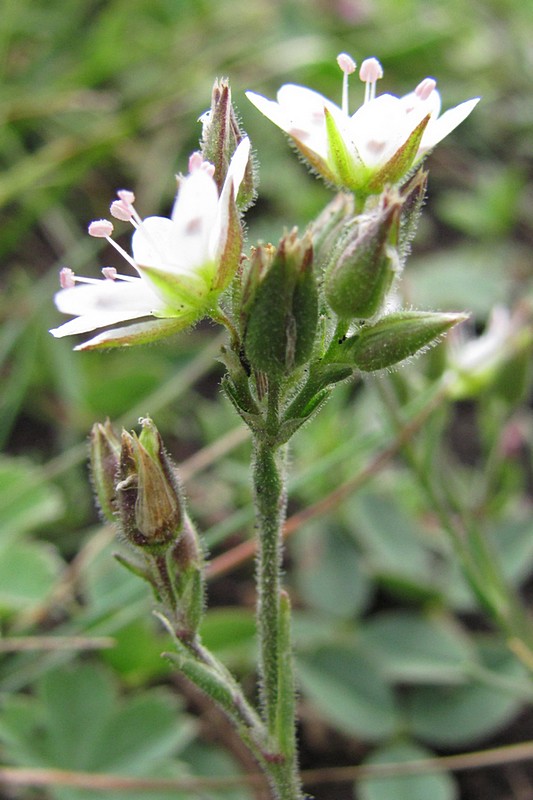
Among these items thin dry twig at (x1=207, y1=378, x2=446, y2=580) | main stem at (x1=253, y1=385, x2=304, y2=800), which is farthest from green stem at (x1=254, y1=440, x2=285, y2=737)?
thin dry twig at (x1=207, y1=378, x2=446, y2=580)

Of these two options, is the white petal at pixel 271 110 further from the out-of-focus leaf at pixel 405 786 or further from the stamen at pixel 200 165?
the out-of-focus leaf at pixel 405 786

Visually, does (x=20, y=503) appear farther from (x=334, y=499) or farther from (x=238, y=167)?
Result: (x=238, y=167)

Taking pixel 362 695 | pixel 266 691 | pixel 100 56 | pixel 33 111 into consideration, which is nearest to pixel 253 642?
pixel 362 695

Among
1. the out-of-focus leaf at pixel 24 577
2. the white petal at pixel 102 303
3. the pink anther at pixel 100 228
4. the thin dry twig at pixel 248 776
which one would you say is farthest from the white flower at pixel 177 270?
the thin dry twig at pixel 248 776

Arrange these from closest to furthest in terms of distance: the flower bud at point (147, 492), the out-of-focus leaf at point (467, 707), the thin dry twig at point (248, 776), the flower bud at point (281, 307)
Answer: the flower bud at point (281, 307)
the flower bud at point (147, 492)
the thin dry twig at point (248, 776)
the out-of-focus leaf at point (467, 707)

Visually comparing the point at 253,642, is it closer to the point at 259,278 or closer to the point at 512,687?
the point at 512,687

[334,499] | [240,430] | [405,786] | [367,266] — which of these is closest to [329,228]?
[367,266]
